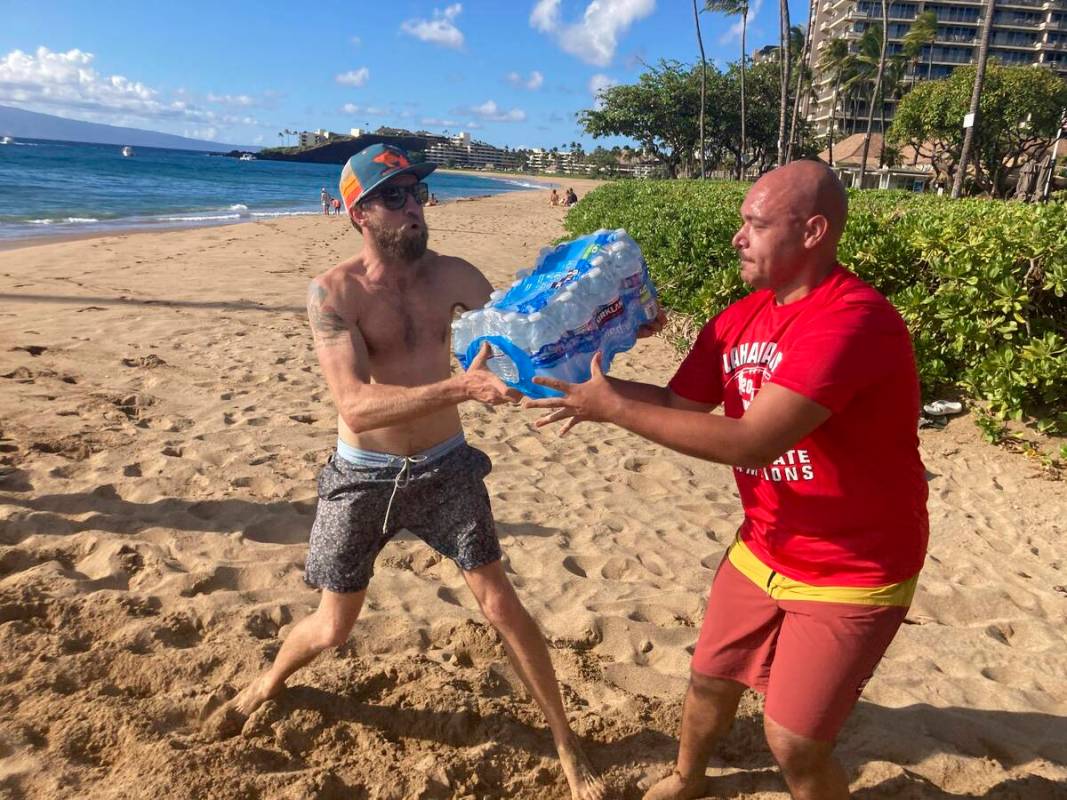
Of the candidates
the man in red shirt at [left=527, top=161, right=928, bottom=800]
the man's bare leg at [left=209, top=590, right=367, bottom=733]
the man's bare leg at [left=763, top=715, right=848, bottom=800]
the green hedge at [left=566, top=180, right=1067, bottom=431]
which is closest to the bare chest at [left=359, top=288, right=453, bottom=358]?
the man in red shirt at [left=527, top=161, right=928, bottom=800]

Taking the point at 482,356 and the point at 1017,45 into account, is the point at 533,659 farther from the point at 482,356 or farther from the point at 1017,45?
the point at 1017,45

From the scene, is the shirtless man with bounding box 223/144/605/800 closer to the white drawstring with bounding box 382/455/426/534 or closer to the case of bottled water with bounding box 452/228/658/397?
the white drawstring with bounding box 382/455/426/534

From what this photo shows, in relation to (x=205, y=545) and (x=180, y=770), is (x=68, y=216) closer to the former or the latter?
(x=205, y=545)

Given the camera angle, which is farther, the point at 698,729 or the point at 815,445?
the point at 698,729

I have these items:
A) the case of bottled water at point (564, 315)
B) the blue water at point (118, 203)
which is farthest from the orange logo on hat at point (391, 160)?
the blue water at point (118, 203)

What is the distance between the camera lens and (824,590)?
218cm

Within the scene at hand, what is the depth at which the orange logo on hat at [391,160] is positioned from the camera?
2.69m

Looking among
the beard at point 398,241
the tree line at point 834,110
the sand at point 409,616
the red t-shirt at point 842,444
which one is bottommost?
the sand at point 409,616

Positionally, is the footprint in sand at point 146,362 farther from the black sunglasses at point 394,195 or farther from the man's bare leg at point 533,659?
the man's bare leg at point 533,659

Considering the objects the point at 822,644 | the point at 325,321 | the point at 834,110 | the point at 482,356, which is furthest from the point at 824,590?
the point at 834,110

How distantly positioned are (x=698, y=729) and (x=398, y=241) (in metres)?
1.99

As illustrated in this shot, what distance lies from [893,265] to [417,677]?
5.81m

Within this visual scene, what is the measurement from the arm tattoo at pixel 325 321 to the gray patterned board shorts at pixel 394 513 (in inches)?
18.4

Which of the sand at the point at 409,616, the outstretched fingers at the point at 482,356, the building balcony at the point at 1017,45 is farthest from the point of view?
the building balcony at the point at 1017,45
